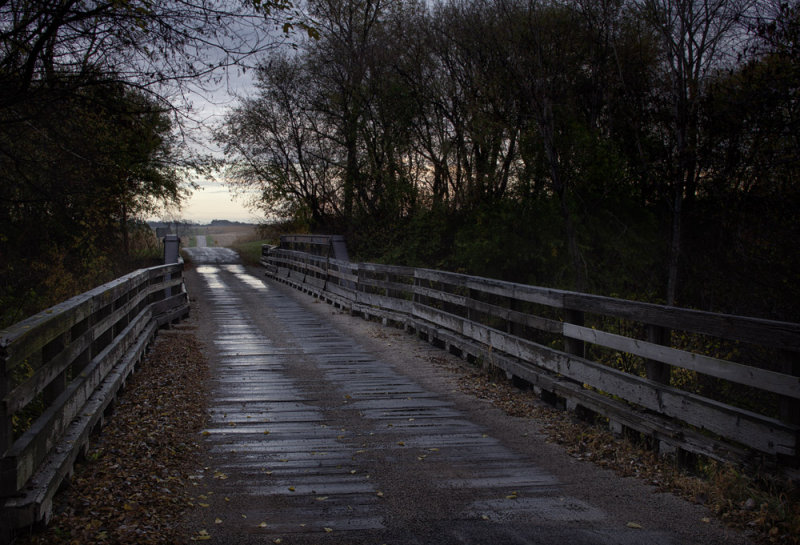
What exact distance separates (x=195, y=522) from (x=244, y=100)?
23147mm

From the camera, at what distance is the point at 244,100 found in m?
25.1

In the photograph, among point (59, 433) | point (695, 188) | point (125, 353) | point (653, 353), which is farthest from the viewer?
point (695, 188)

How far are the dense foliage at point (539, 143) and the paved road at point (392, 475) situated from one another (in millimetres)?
12939

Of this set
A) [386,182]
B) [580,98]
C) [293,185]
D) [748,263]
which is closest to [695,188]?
[748,263]

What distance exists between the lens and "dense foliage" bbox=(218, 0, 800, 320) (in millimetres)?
18438

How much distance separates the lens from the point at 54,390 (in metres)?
4.36

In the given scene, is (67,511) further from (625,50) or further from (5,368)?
(625,50)

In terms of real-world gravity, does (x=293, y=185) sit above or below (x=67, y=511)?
above

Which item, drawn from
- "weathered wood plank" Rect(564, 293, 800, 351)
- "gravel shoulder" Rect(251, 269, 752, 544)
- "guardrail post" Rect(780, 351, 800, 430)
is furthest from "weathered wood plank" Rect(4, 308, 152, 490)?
"guardrail post" Rect(780, 351, 800, 430)

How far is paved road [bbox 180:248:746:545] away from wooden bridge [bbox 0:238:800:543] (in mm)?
16

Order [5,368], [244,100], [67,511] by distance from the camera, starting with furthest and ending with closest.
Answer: [244,100] < [67,511] < [5,368]

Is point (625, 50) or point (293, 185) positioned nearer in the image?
point (625, 50)

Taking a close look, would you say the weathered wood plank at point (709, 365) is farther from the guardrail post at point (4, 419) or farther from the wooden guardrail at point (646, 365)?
the guardrail post at point (4, 419)

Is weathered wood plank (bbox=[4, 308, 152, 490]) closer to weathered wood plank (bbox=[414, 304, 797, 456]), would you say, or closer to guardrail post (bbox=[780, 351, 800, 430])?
weathered wood plank (bbox=[414, 304, 797, 456])
